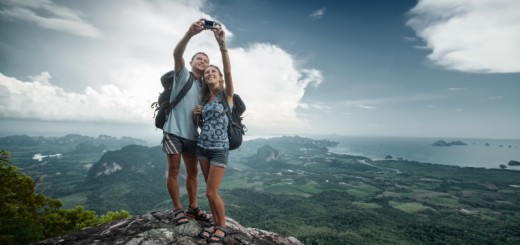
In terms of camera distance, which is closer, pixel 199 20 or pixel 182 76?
pixel 199 20

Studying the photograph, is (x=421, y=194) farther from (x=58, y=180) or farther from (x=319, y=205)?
(x=58, y=180)

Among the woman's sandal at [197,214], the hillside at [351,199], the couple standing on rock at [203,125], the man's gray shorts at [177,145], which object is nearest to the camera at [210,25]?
the couple standing on rock at [203,125]

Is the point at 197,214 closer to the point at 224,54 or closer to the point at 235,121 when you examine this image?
the point at 235,121

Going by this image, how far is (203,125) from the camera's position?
12.9 feet

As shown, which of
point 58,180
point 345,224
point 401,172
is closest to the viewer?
point 345,224

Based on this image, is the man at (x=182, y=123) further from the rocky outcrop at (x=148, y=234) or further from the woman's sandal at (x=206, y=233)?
the woman's sandal at (x=206, y=233)

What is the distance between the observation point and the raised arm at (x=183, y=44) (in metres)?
3.87

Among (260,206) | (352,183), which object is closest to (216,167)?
(260,206)

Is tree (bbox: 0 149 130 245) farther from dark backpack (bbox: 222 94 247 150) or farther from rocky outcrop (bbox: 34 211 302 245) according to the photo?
dark backpack (bbox: 222 94 247 150)

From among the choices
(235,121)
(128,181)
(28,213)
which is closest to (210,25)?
(235,121)

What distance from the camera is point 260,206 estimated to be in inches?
3927

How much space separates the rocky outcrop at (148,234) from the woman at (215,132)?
320 millimetres

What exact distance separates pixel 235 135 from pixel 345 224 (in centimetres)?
8712

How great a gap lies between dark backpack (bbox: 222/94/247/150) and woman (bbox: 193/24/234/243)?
0.26ft
